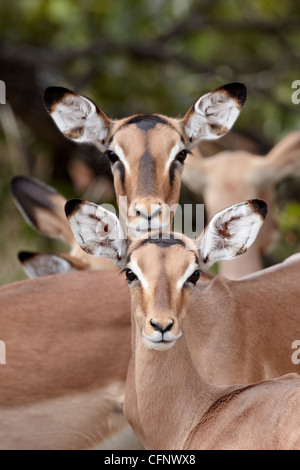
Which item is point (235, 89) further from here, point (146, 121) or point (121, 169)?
point (121, 169)

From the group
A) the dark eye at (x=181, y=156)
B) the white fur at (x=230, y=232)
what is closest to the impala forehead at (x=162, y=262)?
the white fur at (x=230, y=232)

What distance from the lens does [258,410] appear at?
401 centimetres

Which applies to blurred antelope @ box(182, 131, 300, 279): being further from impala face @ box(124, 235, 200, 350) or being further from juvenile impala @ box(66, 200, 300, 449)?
impala face @ box(124, 235, 200, 350)

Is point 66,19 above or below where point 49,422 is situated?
above

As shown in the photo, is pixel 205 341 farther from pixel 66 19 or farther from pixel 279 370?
pixel 66 19

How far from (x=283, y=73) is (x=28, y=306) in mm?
7302

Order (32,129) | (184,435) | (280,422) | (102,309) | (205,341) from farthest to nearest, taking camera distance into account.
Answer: (32,129) < (102,309) < (205,341) < (184,435) < (280,422)

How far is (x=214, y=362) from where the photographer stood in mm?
4809

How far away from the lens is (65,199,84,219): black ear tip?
4.29m

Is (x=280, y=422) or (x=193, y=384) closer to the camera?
(x=280, y=422)

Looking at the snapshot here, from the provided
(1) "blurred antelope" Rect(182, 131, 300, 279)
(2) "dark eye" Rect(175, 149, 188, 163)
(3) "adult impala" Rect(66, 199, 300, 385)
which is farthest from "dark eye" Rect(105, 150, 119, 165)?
(1) "blurred antelope" Rect(182, 131, 300, 279)

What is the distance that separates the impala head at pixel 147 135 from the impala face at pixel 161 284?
31.8 inches

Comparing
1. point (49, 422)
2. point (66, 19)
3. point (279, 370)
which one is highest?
point (66, 19)
